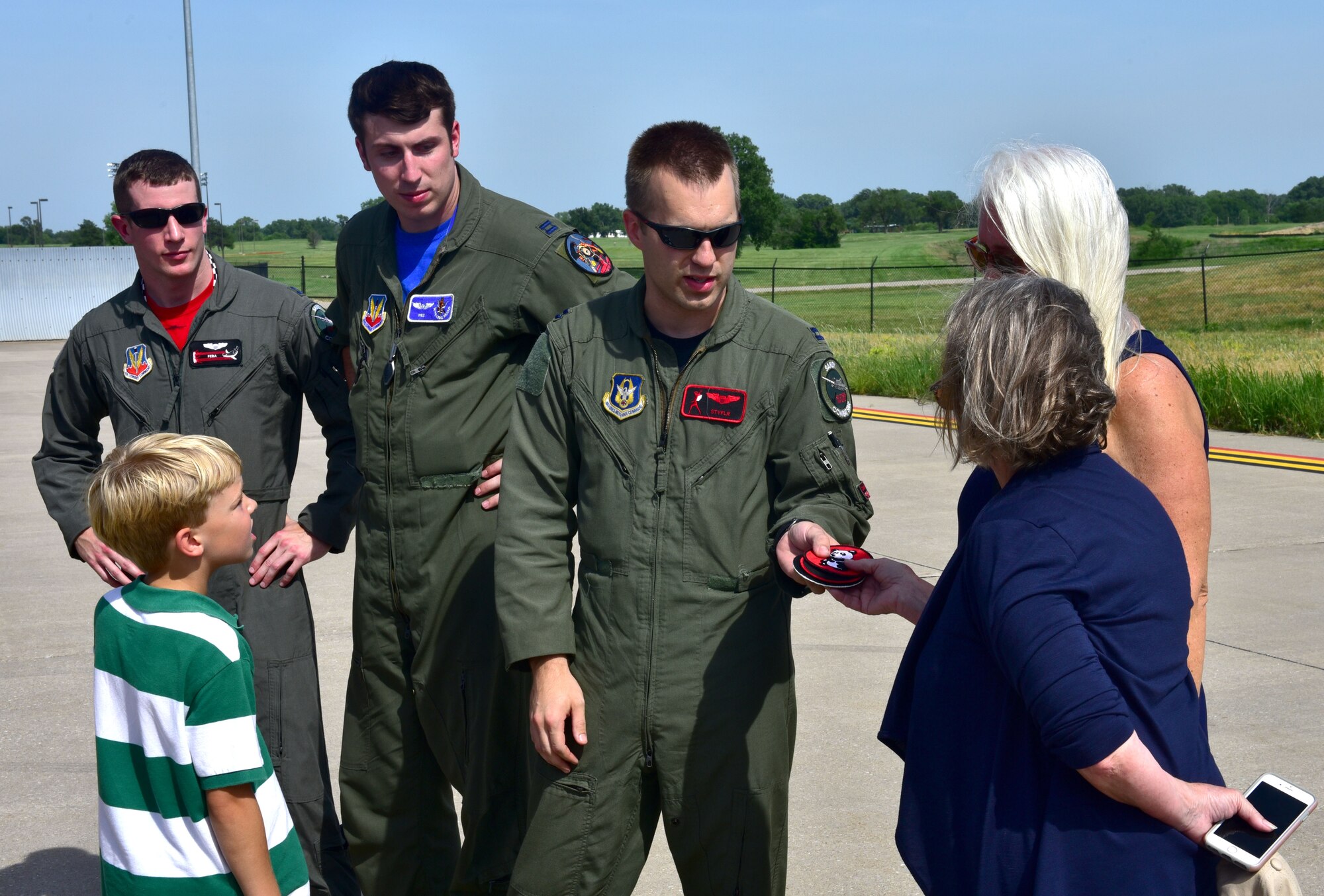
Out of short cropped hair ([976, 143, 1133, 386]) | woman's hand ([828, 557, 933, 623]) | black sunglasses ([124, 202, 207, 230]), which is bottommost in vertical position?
woman's hand ([828, 557, 933, 623])

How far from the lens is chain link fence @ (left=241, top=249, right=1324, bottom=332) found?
88.9 ft

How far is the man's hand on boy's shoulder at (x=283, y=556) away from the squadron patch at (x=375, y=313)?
1.83 feet

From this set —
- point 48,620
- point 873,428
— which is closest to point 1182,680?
point 48,620

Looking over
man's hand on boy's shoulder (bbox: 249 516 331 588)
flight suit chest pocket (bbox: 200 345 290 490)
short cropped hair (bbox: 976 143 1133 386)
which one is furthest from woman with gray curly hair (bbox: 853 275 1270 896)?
flight suit chest pocket (bbox: 200 345 290 490)

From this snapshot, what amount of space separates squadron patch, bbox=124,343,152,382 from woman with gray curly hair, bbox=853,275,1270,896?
2.40 metres

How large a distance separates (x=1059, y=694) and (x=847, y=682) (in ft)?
12.2

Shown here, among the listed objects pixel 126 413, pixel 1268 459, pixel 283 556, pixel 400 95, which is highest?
pixel 400 95

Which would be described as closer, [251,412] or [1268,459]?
[251,412]

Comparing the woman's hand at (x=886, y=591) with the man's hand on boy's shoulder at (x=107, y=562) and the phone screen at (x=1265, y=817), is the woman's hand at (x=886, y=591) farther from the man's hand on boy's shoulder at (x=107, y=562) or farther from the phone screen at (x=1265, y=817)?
the man's hand on boy's shoulder at (x=107, y=562)

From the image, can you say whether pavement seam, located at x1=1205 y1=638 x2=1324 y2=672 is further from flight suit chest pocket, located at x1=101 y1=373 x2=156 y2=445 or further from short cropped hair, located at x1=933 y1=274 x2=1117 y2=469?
flight suit chest pocket, located at x1=101 y1=373 x2=156 y2=445

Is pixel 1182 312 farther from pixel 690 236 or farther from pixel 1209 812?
pixel 1209 812

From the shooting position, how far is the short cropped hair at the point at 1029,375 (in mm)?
1693

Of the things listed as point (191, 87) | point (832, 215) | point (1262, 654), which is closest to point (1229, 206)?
→ point (832, 215)

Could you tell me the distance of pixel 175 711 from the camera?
209 cm
